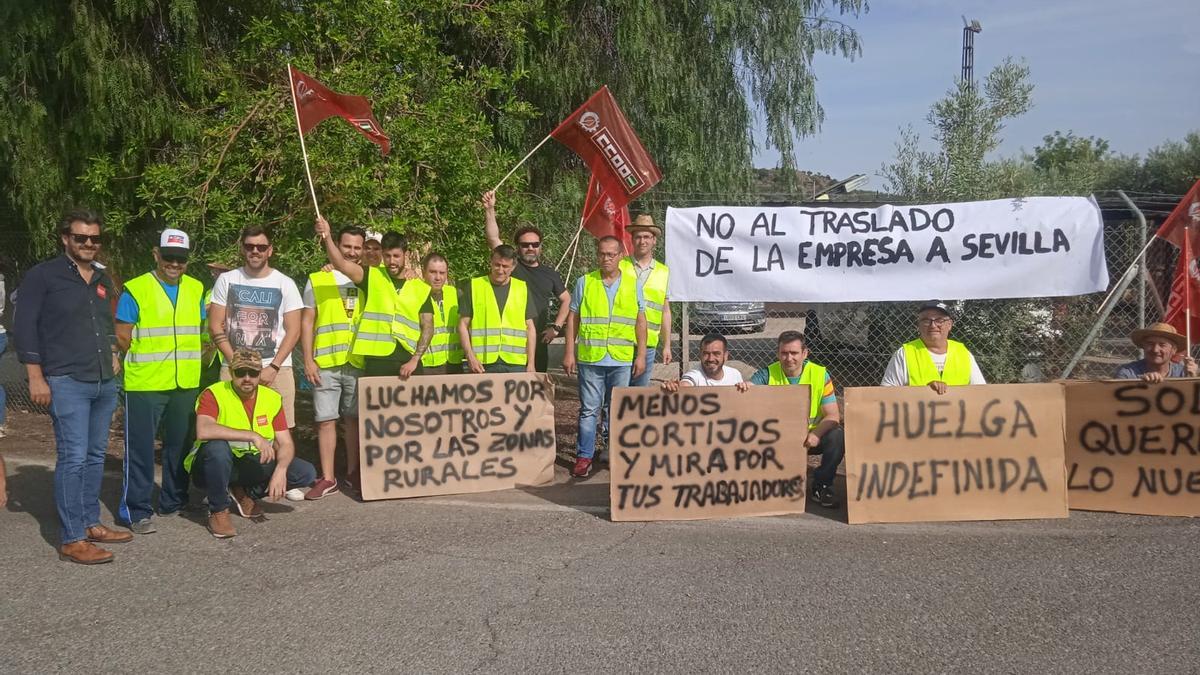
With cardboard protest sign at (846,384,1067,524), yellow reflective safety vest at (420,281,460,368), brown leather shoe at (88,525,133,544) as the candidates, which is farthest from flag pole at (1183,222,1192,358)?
brown leather shoe at (88,525,133,544)

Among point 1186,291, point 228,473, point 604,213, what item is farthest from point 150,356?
point 1186,291

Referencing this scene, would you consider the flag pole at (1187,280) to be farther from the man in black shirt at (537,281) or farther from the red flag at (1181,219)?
the man in black shirt at (537,281)

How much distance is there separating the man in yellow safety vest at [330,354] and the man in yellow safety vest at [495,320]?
0.78 m

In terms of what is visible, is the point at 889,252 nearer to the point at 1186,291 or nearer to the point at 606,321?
the point at 1186,291

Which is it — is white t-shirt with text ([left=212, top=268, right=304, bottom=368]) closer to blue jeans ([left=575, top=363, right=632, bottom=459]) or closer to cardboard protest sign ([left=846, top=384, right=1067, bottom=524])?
blue jeans ([left=575, top=363, right=632, bottom=459])

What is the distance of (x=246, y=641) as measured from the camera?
13.8ft

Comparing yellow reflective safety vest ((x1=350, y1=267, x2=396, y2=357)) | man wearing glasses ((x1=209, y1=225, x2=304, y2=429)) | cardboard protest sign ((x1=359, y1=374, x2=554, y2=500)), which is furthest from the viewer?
yellow reflective safety vest ((x1=350, y1=267, x2=396, y2=357))

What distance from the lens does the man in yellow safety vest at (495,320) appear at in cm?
713

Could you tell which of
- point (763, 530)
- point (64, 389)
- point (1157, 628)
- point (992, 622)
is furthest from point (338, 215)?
point (1157, 628)

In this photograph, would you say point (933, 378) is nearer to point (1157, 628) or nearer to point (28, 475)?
point (1157, 628)

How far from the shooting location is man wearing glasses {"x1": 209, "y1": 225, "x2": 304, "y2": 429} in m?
6.32

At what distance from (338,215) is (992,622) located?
589 centimetres

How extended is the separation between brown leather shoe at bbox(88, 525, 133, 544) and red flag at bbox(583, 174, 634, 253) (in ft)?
14.5

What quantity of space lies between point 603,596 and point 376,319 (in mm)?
3035
